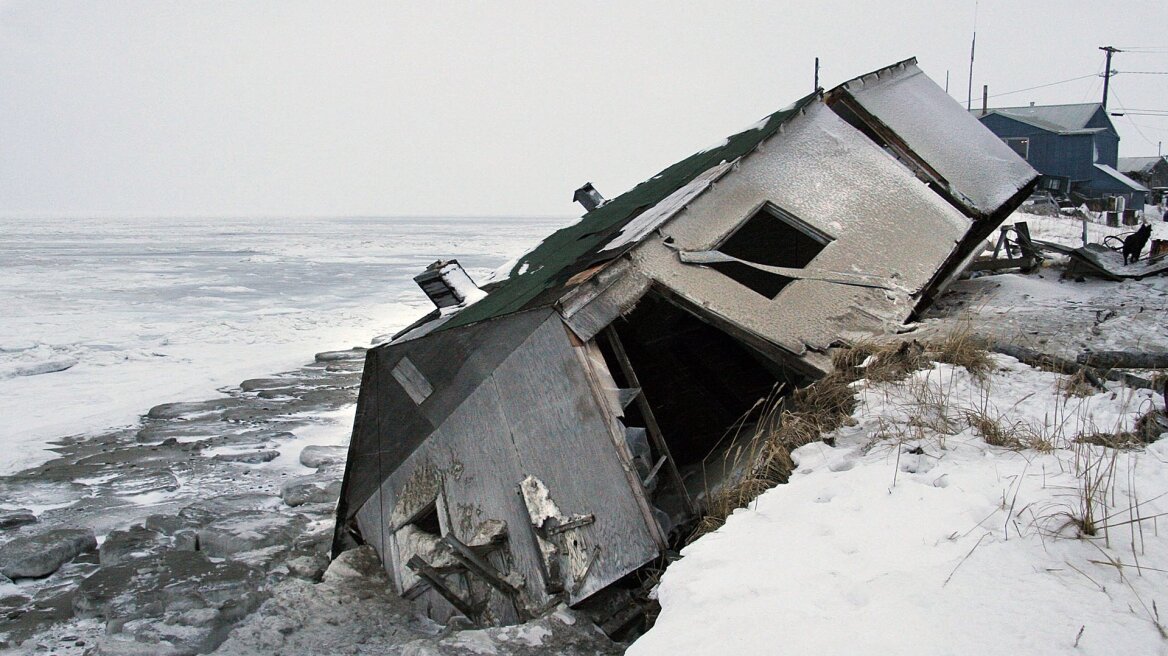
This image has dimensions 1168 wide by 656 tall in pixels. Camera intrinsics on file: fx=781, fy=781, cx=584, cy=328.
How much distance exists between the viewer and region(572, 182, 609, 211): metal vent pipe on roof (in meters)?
8.80

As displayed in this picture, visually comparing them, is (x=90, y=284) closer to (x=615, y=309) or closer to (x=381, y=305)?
(x=381, y=305)

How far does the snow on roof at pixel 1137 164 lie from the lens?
43.5m

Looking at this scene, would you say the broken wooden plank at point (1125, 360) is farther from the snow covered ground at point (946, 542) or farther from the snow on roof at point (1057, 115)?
the snow on roof at point (1057, 115)

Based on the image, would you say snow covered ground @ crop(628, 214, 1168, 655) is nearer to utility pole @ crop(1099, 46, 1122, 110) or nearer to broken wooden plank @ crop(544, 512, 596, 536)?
broken wooden plank @ crop(544, 512, 596, 536)

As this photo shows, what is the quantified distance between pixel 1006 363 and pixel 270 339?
12637mm

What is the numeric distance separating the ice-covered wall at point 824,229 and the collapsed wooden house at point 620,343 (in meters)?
0.01

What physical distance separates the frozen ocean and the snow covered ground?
6654 millimetres

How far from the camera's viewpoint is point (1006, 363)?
475 centimetres

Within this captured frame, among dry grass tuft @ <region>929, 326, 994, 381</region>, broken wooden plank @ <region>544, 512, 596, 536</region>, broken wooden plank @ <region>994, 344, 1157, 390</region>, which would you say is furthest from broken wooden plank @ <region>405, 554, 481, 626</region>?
broken wooden plank @ <region>994, 344, 1157, 390</region>

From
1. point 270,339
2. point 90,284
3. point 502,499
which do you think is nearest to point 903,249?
point 502,499

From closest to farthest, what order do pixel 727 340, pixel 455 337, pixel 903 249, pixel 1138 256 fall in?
1. pixel 455 337
2. pixel 903 249
3. pixel 1138 256
4. pixel 727 340

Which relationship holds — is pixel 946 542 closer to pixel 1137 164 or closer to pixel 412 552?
pixel 412 552

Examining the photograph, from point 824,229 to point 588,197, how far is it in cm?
385

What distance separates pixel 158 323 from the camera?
15.5 meters
